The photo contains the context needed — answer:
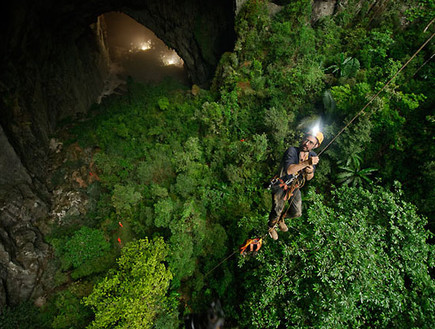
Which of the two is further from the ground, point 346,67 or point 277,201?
point 346,67

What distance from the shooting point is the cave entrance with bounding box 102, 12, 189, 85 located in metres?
17.0

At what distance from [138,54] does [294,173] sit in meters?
20.4

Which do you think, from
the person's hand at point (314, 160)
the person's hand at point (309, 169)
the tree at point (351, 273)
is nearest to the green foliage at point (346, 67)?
the tree at point (351, 273)

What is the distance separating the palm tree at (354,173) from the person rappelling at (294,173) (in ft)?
15.8

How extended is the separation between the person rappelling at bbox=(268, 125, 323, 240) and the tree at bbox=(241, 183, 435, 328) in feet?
2.82

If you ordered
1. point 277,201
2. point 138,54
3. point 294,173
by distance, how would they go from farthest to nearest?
point 138,54, point 277,201, point 294,173

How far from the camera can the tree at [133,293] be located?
5.42 meters

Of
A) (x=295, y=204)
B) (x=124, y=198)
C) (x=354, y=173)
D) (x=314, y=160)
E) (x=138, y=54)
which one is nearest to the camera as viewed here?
(x=314, y=160)

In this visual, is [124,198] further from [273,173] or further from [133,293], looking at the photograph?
[273,173]

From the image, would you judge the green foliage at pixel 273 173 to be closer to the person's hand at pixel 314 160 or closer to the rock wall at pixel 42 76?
the rock wall at pixel 42 76

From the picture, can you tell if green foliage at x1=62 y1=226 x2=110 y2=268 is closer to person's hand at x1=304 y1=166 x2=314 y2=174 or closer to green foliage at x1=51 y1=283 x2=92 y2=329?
green foliage at x1=51 y1=283 x2=92 y2=329

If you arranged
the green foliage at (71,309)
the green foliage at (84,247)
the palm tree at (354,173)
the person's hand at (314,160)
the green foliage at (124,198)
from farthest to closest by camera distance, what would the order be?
the green foliage at (124,198), the palm tree at (354,173), the green foliage at (84,247), the green foliage at (71,309), the person's hand at (314,160)

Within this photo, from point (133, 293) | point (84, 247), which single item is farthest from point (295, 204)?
point (84, 247)

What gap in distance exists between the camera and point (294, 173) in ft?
13.5
